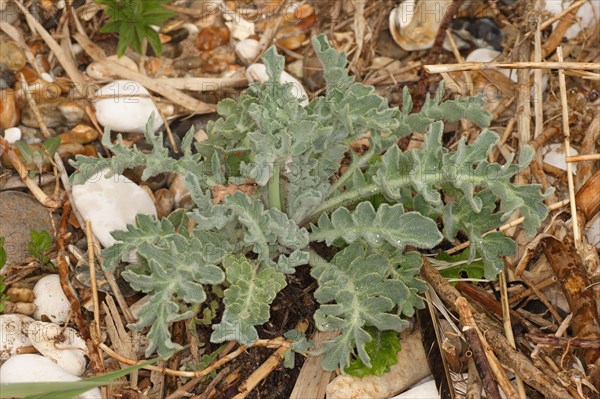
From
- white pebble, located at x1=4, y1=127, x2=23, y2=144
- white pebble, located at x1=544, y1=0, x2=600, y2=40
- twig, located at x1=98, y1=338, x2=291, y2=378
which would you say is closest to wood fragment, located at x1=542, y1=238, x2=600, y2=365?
twig, located at x1=98, y1=338, x2=291, y2=378

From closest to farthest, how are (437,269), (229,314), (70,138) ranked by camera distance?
1. (229,314)
2. (437,269)
3. (70,138)

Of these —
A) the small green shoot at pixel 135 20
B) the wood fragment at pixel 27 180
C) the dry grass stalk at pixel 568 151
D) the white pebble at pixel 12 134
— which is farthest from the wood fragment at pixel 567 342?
the white pebble at pixel 12 134

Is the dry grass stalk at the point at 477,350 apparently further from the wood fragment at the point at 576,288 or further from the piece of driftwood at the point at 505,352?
the wood fragment at the point at 576,288

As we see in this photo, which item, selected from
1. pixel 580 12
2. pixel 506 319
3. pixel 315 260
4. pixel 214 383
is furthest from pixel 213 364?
pixel 580 12

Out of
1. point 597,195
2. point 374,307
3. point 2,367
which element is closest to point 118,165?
point 2,367

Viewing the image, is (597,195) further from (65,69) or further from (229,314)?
(65,69)

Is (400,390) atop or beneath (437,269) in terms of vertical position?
beneath
